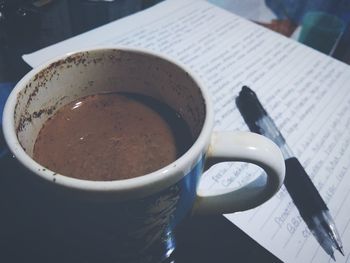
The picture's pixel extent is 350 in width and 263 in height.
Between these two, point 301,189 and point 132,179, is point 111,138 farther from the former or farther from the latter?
point 301,189

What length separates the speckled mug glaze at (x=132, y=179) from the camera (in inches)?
9.2

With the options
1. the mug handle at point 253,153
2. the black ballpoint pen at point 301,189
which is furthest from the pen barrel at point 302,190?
the mug handle at point 253,153

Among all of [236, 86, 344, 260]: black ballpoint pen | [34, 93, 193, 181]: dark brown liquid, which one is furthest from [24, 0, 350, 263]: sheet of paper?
[34, 93, 193, 181]: dark brown liquid

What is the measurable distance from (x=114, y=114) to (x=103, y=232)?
0.50ft

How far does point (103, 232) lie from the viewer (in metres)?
0.26

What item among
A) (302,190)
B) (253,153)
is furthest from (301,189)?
(253,153)

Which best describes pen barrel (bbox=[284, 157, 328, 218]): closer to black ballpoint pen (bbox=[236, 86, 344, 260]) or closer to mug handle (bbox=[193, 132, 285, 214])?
black ballpoint pen (bbox=[236, 86, 344, 260])

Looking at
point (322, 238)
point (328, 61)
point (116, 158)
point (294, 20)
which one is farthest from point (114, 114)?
point (294, 20)

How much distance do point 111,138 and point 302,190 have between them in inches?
9.8

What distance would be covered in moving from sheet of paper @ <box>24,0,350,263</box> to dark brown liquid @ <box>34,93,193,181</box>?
0.11 m

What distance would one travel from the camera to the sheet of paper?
1.31ft

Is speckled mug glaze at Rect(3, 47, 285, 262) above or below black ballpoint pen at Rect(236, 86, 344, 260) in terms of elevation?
above

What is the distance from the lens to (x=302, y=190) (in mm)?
414

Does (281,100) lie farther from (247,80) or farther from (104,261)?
(104,261)
